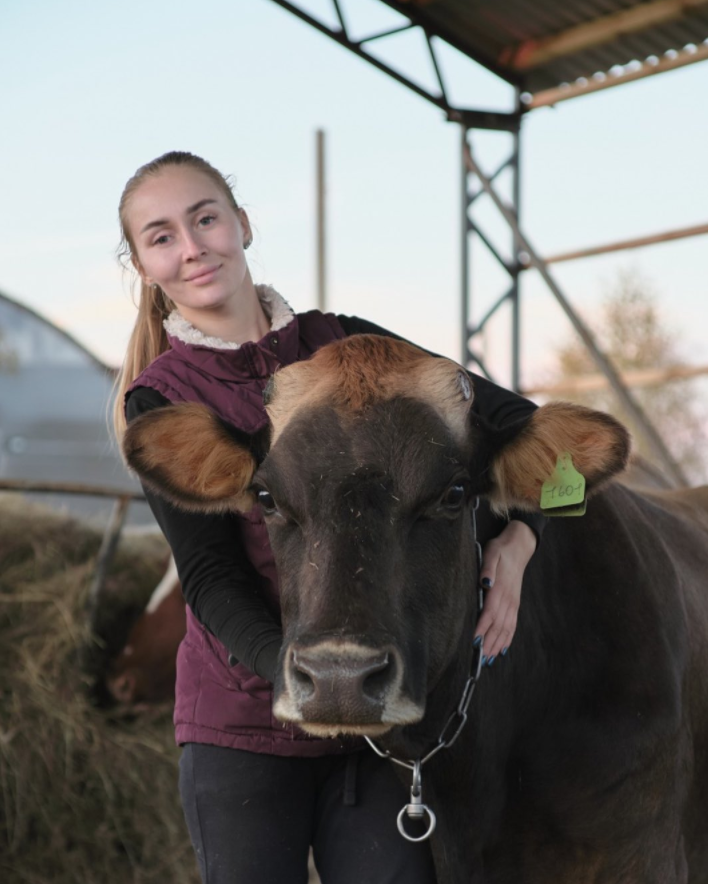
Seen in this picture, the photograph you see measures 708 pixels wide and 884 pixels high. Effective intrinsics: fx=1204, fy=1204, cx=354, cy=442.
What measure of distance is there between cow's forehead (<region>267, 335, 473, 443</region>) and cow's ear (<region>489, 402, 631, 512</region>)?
5.8 inches

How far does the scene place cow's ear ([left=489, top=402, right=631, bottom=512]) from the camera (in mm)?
2549

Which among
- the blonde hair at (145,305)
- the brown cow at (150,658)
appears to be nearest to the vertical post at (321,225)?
the brown cow at (150,658)

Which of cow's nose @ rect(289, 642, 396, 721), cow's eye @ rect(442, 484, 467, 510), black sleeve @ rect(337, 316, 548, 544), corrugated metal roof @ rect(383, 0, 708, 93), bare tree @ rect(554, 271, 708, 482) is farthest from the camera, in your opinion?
bare tree @ rect(554, 271, 708, 482)

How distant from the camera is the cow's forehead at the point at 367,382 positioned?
2.45 metres

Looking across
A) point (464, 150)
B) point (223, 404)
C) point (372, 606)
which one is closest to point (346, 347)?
point (223, 404)

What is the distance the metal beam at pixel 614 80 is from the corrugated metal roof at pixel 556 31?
0.05 meters

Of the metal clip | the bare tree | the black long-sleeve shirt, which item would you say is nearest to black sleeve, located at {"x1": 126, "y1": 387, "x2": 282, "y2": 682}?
the black long-sleeve shirt

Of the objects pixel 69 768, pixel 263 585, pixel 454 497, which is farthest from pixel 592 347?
pixel 454 497

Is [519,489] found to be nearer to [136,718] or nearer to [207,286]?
[207,286]

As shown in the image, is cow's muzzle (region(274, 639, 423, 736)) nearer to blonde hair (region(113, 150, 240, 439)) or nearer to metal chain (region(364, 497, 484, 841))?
metal chain (region(364, 497, 484, 841))

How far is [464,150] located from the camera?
811 cm

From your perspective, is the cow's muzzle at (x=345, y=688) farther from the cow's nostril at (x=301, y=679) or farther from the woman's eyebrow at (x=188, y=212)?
the woman's eyebrow at (x=188, y=212)

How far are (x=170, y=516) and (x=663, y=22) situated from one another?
5.41m

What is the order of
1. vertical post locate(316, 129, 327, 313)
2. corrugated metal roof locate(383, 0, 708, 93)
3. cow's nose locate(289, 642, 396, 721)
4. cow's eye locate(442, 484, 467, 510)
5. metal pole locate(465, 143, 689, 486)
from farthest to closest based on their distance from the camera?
vertical post locate(316, 129, 327, 313) < metal pole locate(465, 143, 689, 486) < corrugated metal roof locate(383, 0, 708, 93) < cow's eye locate(442, 484, 467, 510) < cow's nose locate(289, 642, 396, 721)
